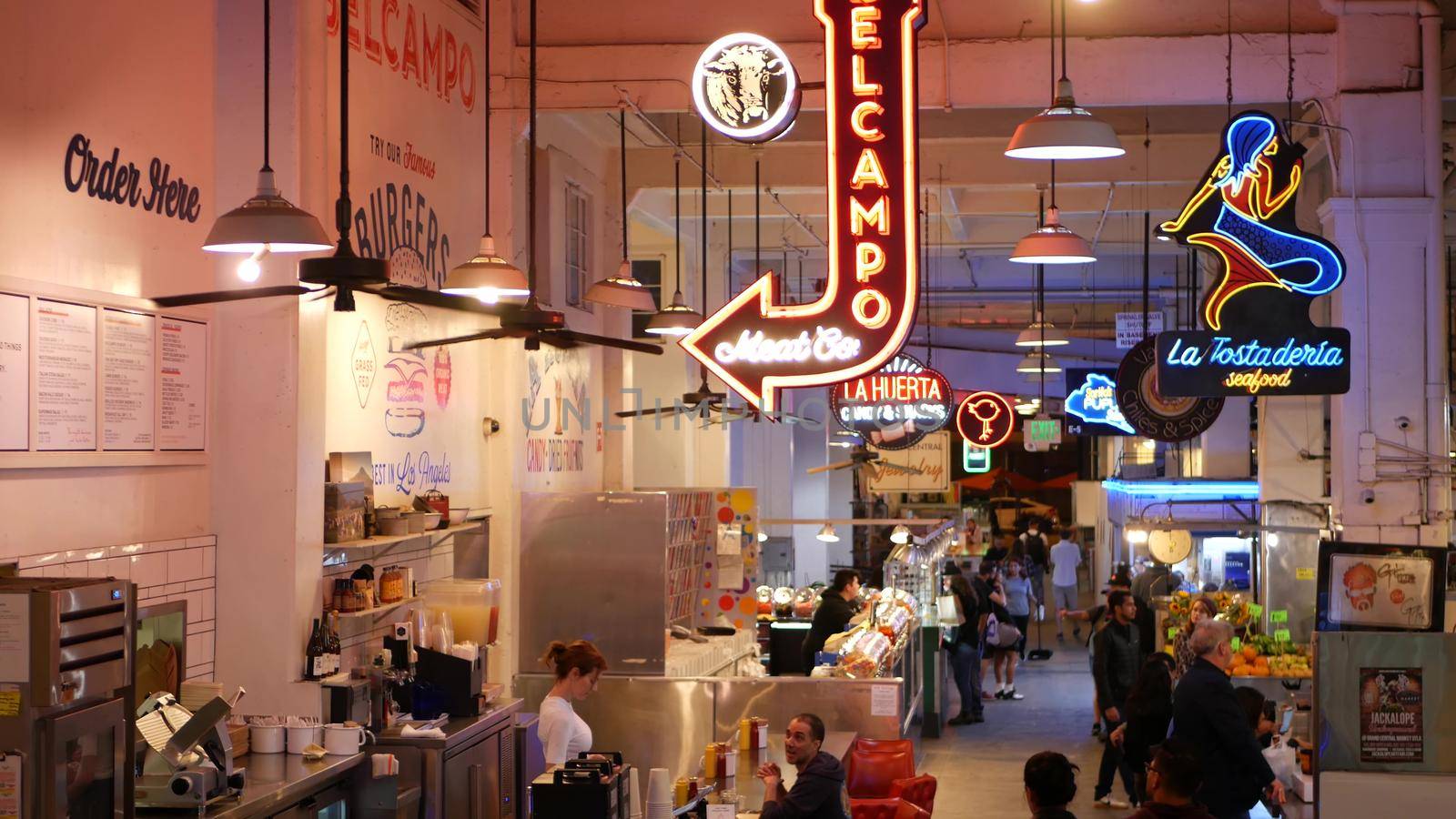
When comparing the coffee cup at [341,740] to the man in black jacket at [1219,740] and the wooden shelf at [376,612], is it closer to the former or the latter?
the wooden shelf at [376,612]

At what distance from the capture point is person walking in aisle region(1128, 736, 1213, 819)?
223 inches

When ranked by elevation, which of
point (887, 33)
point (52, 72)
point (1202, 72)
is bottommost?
point (52, 72)

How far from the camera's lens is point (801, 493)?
27.2 metres

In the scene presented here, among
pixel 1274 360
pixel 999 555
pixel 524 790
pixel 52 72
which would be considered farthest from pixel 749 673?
pixel 999 555

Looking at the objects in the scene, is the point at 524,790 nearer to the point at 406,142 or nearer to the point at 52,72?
the point at 406,142

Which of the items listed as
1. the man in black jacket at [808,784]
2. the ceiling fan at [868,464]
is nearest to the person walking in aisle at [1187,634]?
the man in black jacket at [808,784]

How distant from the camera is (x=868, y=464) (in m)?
22.7

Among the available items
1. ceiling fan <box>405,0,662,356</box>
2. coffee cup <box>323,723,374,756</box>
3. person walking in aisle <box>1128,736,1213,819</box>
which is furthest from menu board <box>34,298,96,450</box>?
person walking in aisle <box>1128,736,1213,819</box>

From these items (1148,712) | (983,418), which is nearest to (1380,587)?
(1148,712)

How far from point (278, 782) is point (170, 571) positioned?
43.1 inches

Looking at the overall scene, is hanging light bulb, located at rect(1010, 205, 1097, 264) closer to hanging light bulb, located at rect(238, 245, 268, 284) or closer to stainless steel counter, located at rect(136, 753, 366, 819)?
hanging light bulb, located at rect(238, 245, 268, 284)

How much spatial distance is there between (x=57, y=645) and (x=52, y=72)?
2.38 metres

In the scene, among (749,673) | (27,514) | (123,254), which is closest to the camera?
(27,514)

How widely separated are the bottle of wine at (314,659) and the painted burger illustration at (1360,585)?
5644 millimetres
